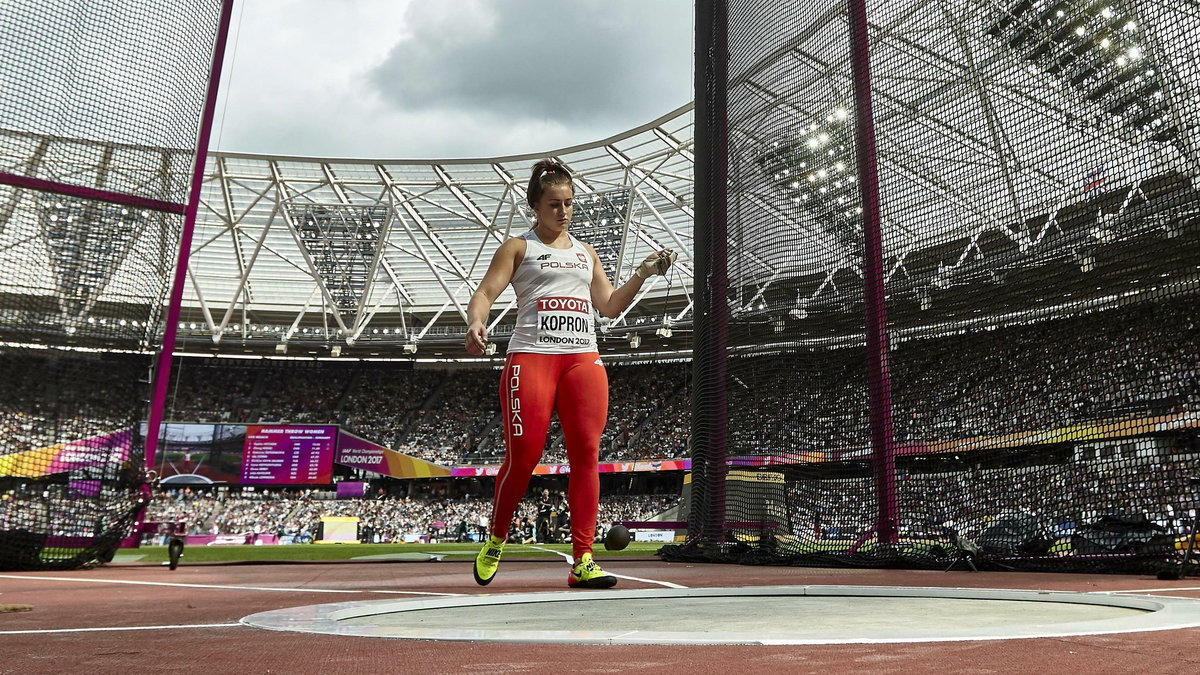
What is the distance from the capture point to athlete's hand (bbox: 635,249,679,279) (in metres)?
3.40

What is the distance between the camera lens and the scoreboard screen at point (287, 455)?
116 ft

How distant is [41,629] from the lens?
7.41 ft

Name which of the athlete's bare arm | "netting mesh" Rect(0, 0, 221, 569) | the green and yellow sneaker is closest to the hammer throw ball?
the green and yellow sneaker

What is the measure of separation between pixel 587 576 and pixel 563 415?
2.31ft

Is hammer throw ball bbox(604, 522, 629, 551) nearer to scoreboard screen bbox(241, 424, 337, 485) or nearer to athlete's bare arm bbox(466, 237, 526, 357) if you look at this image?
athlete's bare arm bbox(466, 237, 526, 357)

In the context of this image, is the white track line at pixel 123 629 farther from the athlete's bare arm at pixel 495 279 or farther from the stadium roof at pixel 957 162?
the stadium roof at pixel 957 162

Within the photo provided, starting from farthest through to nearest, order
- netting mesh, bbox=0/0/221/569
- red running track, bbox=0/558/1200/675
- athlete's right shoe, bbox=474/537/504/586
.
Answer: netting mesh, bbox=0/0/221/569 → athlete's right shoe, bbox=474/537/504/586 → red running track, bbox=0/558/1200/675

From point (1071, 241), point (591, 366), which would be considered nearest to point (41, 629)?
point (591, 366)

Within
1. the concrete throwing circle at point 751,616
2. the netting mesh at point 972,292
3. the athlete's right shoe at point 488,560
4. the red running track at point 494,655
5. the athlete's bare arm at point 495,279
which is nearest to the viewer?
the red running track at point 494,655

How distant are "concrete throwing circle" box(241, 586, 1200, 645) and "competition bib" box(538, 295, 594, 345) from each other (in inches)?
40.8

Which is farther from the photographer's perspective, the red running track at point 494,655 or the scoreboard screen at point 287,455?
the scoreboard screen at point 287,455

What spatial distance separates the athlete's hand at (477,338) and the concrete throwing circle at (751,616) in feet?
3.03

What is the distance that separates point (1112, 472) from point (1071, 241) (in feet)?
4.68

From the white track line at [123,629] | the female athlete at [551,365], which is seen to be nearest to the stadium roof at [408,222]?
the female athlete at [551,365]
